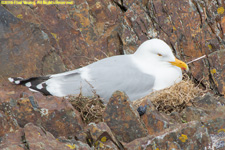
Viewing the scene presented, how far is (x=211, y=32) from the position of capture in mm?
7504

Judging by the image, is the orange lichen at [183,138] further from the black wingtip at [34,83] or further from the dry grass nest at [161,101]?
the black wingtip at [34,83]

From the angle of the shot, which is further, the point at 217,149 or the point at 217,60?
the point at 217,60

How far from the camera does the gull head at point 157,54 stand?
22.2ft

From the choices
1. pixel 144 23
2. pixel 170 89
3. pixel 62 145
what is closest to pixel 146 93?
pixel 170 89

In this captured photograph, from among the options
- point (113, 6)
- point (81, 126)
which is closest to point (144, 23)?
point (113, 6)

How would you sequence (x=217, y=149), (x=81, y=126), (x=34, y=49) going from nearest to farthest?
(x=217, y=149)
(x=81, y=126)
(x=34, y=49)

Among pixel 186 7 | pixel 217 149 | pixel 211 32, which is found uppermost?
pixel 186 7

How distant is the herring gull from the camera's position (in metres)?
6.25

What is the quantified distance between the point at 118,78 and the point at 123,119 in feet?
5.49

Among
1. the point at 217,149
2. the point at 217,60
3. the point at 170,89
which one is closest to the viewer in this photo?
the point at 217,149

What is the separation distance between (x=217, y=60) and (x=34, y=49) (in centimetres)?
332

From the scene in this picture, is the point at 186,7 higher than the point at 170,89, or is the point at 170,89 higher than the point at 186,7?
the point at 186,7

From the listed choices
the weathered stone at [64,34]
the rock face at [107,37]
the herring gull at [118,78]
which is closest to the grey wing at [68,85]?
the herring gull at [118,78]

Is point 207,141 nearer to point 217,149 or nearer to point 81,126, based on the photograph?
point 217,149
